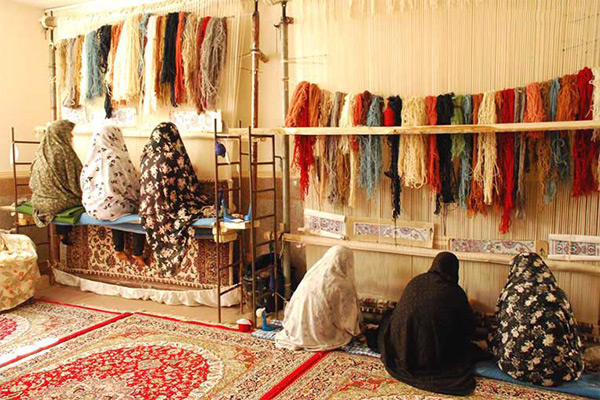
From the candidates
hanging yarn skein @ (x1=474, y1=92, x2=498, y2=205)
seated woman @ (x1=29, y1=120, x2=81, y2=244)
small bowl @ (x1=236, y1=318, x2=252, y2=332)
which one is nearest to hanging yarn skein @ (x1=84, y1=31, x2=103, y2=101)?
seated woman @ (x1=29, y1=120, x2=81, y2=244)

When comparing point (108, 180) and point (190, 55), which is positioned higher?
point (190, 55)

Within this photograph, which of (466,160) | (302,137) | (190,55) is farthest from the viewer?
(190,55)

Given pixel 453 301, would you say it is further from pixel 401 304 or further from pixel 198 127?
pixel 198 127

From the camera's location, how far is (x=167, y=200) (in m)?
4.28

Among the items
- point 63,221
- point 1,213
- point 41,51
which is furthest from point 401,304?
point 41,51

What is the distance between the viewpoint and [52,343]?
12.2ft

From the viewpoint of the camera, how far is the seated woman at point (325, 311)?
11.5ft

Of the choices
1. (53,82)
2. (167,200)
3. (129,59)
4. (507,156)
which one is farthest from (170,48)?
(507,156)

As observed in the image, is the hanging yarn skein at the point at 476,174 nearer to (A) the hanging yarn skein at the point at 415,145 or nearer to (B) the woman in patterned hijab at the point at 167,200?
(A) the hanging yarn skein at the point at 415,145

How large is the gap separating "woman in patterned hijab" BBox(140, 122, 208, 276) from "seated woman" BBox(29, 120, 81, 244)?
94cm

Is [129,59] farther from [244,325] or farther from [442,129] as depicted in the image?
[442,129]

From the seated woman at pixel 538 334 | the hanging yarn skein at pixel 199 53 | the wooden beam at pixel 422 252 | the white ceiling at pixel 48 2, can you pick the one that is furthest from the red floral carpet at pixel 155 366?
the white ceiling at pixel 48 2

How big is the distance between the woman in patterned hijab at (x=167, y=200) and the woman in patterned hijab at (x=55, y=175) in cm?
94

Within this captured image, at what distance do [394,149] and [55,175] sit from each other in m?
3.04
